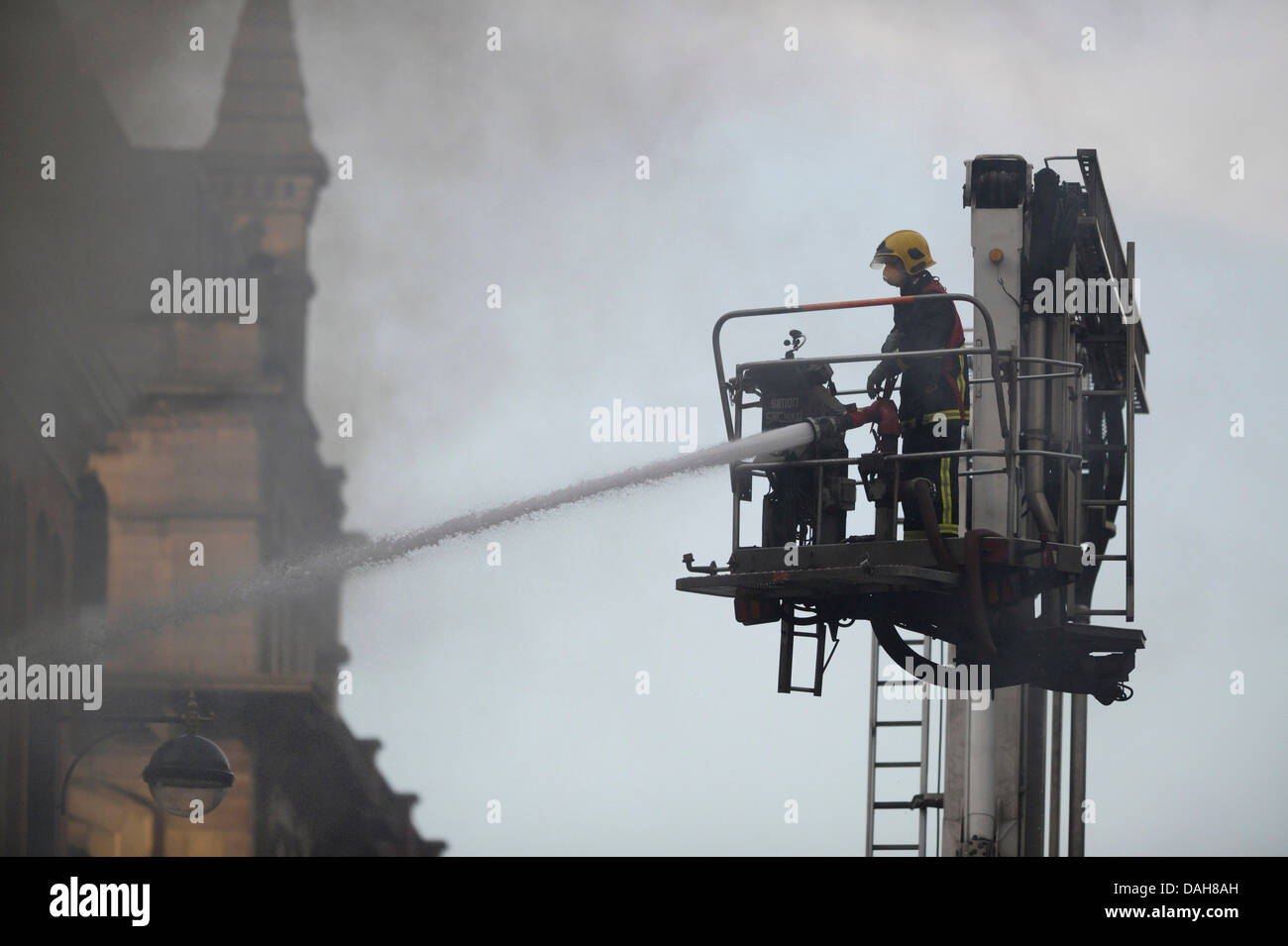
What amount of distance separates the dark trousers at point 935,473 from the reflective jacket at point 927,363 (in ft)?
0.20

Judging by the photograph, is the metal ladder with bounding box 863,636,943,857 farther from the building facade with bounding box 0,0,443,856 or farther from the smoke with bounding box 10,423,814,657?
the building facade with bounding box 0,0,443,856

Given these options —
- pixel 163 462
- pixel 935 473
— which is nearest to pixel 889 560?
pixel 935 473

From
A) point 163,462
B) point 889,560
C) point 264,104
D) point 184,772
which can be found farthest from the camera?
point 264,104

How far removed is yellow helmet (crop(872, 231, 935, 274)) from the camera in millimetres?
10562

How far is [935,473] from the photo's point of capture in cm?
1023

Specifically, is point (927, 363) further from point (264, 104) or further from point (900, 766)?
point (264, 104)

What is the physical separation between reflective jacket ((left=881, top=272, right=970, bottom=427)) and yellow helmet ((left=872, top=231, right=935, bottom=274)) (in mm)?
75

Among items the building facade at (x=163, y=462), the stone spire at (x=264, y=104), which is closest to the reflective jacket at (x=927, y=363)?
the building facade at (x=163, y=462)

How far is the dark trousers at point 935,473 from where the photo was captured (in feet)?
33.2

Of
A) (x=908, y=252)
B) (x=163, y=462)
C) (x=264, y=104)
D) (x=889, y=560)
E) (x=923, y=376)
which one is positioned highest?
(x=264, y=104)

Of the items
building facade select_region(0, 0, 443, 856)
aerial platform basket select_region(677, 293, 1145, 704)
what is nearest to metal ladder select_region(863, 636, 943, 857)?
aerial platform basket select_region(677, 293, 1145, 704)

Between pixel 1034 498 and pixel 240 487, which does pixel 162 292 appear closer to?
pixel 240 487

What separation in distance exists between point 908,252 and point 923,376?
2.24 ft
